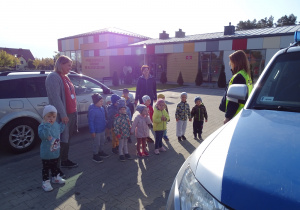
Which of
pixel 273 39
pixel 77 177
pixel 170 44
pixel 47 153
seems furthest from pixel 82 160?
pixel 170 44

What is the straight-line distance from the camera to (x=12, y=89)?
4.66m

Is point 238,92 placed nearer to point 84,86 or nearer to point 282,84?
point 282,84

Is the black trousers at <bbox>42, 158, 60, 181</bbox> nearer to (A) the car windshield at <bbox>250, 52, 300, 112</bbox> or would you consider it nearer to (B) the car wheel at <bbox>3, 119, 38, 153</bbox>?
(B) the car wheel at <bbox>3, 119, 38, 153</bbox>

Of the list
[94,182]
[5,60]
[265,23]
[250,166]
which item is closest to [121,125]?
[94,182]

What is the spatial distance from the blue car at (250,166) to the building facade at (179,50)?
18609 millimetres

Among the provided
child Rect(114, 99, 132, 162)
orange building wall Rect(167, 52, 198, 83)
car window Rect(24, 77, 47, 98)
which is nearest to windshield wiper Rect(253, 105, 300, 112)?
child Rect(114, 99, 132, 162)

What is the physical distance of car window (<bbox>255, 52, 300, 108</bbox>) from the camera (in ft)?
7.50

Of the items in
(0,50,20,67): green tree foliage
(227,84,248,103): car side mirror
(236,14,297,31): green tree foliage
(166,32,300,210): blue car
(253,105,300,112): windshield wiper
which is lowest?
(166,32,300,210): blue car

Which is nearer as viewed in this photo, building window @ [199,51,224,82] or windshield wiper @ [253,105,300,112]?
windshield wiper @ [253,105,300,112]

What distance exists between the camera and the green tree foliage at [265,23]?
184 feet

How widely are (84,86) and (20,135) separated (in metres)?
2.05

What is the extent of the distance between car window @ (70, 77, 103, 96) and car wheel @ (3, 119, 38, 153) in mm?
1433

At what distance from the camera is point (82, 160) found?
4445 millimetres

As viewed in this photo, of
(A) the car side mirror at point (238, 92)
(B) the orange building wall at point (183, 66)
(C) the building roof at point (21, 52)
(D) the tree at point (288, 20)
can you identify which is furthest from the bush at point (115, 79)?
(C) the building roof at point (21, 52)
